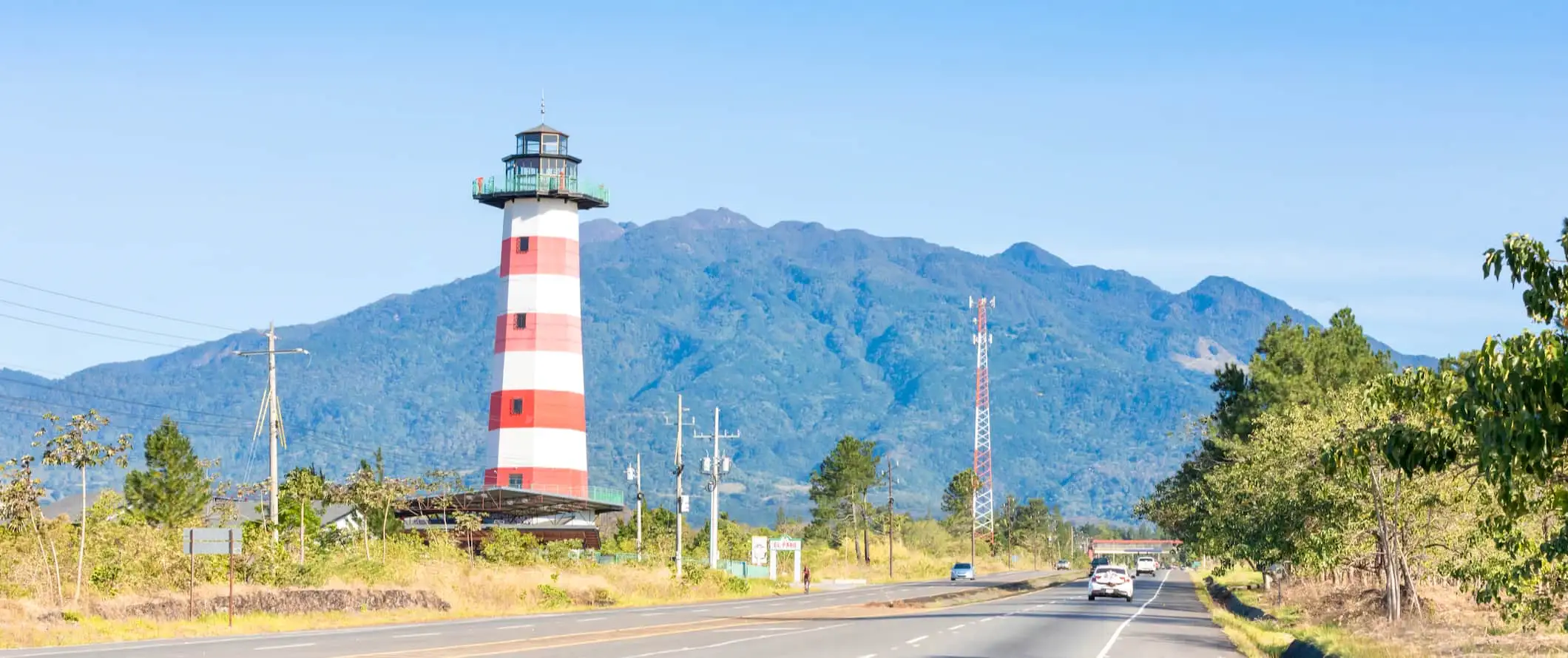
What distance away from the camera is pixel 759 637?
35.6 metres

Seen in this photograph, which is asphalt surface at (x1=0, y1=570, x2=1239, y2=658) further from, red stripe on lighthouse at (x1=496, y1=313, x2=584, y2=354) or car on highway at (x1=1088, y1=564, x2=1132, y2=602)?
red stripe on lighthouse at (x1=496, y1=313, x2=584, y2=354)

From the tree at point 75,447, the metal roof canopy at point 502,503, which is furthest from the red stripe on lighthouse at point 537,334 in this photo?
the tree at point 75,447

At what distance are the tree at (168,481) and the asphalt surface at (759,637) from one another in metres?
41.6

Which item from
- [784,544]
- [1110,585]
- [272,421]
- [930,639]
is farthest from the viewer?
[784,544]

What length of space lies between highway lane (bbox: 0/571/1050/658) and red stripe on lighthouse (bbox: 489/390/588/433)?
1878 centimetres

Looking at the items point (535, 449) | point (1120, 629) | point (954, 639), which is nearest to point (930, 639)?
point (954, 639)

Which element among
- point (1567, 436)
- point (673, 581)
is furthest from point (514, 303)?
point (1567, 436)

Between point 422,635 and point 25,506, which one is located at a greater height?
point 25,506

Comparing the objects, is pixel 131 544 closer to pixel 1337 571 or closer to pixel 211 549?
pixel 211 549

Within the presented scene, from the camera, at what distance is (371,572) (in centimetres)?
5191

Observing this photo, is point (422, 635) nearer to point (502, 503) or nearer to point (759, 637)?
point (759, 637)

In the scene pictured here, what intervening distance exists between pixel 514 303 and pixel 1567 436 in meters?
69.1

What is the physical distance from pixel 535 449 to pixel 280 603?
32.5m

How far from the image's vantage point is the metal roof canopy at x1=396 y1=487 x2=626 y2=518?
245 feet
